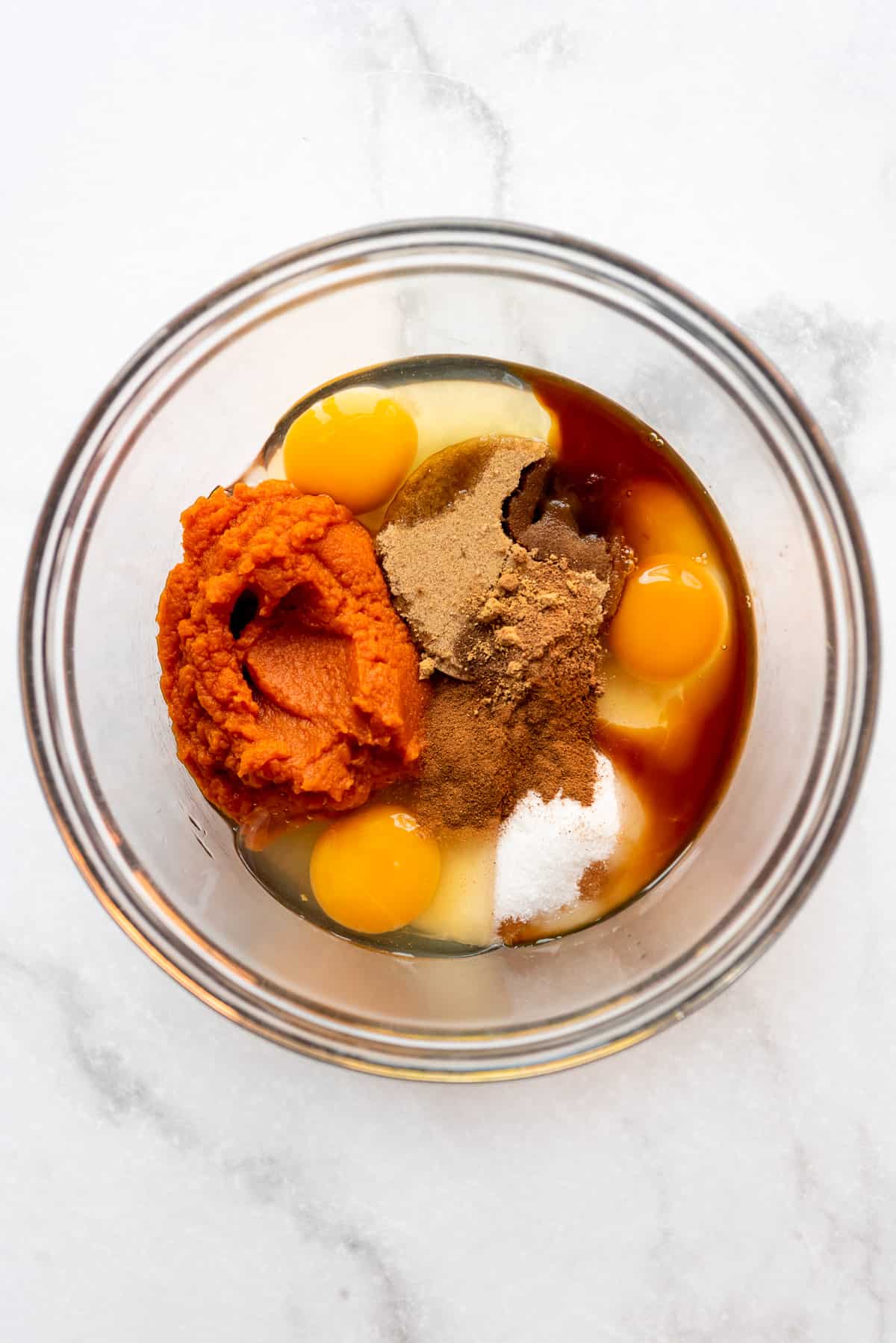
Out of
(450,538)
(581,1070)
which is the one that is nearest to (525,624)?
(450,538)

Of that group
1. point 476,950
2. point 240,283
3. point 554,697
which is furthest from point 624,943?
point 240,283

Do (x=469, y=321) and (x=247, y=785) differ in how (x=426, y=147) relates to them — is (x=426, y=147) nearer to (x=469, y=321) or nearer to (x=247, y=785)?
(x=469, y=321)

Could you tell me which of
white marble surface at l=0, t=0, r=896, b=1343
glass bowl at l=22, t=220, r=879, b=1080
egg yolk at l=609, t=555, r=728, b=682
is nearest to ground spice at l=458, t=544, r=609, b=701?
egg yolk at l=609, t=555, r=728, b=682

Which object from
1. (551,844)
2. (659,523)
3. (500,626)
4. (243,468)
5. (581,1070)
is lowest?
(581,1070)

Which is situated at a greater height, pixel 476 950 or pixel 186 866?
pixel 476 950

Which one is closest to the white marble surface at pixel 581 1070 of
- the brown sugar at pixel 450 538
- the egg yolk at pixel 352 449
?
the egg yolk at pixel 352 449

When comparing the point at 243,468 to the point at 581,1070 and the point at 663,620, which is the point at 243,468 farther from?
the point at 581,1070
